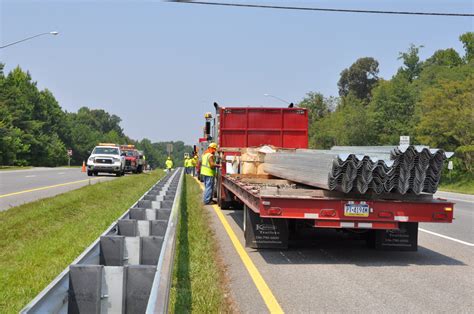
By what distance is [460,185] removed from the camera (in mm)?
38906

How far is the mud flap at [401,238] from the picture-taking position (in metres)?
9.20

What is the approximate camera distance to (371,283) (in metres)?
7.18

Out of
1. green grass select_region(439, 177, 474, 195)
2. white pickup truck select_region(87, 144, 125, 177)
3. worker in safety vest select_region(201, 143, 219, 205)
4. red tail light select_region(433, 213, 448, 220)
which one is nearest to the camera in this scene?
red tail light select_region(433, 213, 448, 220)

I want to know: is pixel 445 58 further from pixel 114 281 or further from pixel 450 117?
pixel 114 281

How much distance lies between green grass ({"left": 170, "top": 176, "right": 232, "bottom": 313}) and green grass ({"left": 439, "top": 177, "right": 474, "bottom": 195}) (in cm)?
2846

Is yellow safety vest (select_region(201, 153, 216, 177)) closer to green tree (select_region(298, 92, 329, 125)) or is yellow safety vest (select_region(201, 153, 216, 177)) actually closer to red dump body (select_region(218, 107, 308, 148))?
red dump body (select_region(218, 107, 308, 148))

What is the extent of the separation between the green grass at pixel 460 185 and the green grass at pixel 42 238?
85.3 feet

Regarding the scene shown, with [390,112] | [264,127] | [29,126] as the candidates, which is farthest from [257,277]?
[29,126]

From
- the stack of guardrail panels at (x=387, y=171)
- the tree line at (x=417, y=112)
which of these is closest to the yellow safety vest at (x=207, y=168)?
the stack of guardrail panels at (x=387, y=171)

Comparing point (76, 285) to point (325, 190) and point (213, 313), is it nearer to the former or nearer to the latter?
point (213, 313)

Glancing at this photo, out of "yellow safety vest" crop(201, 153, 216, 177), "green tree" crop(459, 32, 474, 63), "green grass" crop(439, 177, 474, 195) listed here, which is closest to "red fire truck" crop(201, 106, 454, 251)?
"yellow safety vest" crop(201, 153, 216, 177)

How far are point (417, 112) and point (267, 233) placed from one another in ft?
158

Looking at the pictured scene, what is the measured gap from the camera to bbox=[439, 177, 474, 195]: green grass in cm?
3616

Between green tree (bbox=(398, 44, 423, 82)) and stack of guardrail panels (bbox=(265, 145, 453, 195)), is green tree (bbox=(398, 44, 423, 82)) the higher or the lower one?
the higher one
